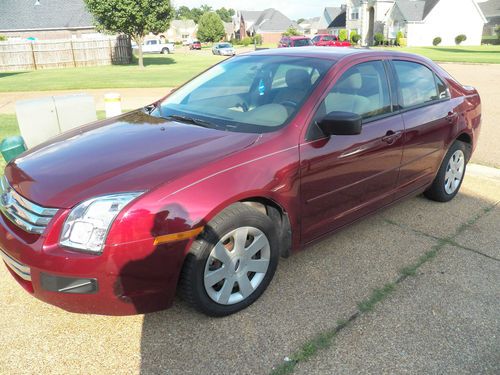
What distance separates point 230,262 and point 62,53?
30.1 metres

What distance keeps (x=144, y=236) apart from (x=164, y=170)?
416mm

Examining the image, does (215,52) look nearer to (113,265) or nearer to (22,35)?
(22,35)

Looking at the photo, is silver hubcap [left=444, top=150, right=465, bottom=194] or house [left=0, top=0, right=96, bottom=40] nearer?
silver hubcap [left=444, top=150, right=465, bottom=194]

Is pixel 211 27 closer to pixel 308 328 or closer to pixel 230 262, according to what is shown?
pixel 230 262

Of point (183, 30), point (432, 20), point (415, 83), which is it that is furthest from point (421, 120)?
point (183, 30)

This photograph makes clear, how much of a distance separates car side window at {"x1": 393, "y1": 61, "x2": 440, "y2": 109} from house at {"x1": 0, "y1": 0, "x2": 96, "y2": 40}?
152ft

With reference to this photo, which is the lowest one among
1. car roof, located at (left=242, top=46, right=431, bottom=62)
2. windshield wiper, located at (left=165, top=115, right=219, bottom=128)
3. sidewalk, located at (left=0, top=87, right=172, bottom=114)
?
sidewalk, located at (left=0, top=87, right=172, bottom=114)

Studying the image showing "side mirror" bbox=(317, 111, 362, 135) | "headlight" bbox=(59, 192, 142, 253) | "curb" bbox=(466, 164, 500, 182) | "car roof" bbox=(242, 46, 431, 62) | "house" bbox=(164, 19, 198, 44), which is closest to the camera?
"headlight" bbox=(59, 192, 142, 253)

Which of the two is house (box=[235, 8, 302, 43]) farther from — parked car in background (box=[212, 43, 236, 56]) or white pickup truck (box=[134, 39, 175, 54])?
parked car in background (box=[212, 43, 236, 56])

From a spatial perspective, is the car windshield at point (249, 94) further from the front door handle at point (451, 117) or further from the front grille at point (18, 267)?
the front door handle at point (451, 117)

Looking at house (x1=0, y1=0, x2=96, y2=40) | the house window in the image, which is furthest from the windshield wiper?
the house window

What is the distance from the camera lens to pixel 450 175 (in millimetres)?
4824

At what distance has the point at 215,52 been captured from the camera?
47750 millimetres

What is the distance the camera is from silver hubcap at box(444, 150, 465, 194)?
476cm
